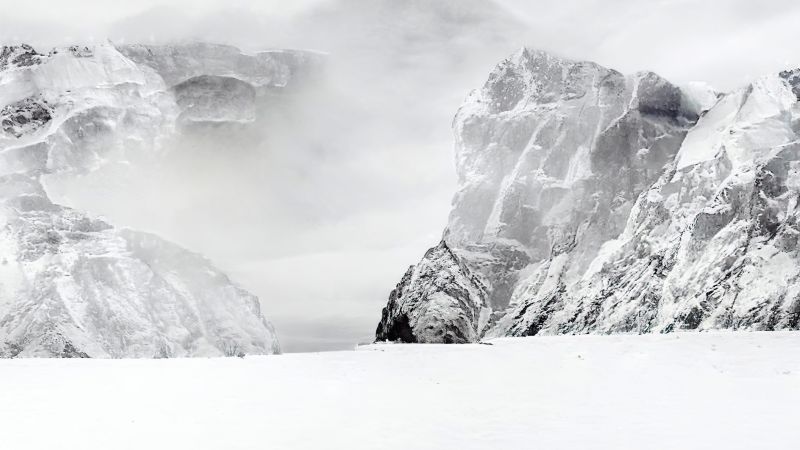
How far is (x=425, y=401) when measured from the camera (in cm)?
2672

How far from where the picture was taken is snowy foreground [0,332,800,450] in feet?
70.2

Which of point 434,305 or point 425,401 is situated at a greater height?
point 425,401

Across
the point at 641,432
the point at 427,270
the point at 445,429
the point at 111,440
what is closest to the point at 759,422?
the point at 641,432

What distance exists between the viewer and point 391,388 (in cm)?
2955

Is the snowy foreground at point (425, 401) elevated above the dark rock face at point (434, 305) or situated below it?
above

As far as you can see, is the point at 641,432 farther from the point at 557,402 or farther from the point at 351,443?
the point at 351,443

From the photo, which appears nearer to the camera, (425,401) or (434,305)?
(425,401)

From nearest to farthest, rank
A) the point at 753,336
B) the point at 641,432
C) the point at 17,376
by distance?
the point at 641,432
the point at 17,376
the point at 753,336

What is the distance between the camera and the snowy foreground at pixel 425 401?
2139 centimetres

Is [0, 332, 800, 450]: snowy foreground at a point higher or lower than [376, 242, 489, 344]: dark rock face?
higher

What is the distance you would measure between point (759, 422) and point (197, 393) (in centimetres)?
1904

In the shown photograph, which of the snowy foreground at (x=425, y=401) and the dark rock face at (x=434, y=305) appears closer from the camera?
the snowy foreground at (x=425, y=401)

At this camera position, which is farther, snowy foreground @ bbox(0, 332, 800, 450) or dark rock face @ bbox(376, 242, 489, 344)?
dark rock face @ bbox(376, 242, 489, 344)

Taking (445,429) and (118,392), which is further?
(118,392)
